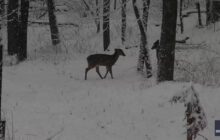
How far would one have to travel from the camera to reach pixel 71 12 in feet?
126

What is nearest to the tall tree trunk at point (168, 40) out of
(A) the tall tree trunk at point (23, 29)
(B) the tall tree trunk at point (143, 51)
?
(B) the tall tree trunk at point (143, 51)

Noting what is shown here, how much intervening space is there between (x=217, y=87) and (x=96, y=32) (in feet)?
71.8

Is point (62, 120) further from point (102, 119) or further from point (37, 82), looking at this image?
point (37, 82)

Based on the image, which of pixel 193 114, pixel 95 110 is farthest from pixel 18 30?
pixel 193 114

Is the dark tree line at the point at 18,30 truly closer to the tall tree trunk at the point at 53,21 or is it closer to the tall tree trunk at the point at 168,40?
the tall tree trunk at the point at 53,21

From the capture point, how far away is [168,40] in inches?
532

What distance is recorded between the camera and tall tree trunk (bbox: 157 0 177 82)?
13367 millimetres

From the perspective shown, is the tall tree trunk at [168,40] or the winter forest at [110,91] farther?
the tall tree trunk at [168,40]

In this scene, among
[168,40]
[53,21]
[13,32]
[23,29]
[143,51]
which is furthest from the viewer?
[53,21]

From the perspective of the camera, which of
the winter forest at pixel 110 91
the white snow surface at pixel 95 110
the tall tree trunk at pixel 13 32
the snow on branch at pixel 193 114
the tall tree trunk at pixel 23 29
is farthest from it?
the tall tree trunk at pixel 13 32

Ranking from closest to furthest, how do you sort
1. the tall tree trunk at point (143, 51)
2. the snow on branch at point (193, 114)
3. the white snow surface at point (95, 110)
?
the snow on branch at point (193, 114) → the white snow surface at point (95, 110) → the tall tree trunk at point (143, 51)

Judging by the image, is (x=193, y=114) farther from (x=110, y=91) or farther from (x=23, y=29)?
(x=23, y=29)

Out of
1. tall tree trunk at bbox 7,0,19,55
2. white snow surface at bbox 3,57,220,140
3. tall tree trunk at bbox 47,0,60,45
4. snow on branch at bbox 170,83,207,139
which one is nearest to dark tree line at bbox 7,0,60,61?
tall tree trunk at bbox 7,0,19,55

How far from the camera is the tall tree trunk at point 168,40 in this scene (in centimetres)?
1337
